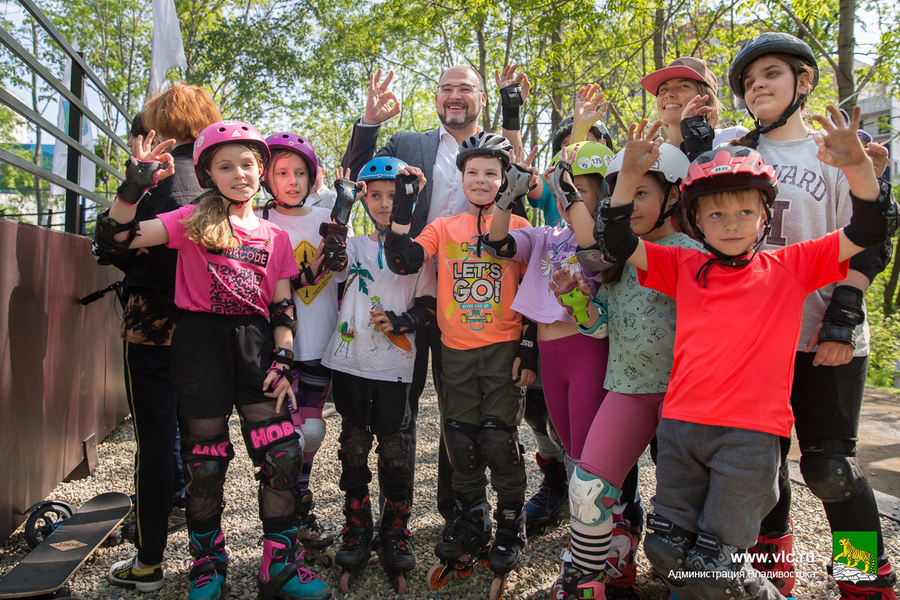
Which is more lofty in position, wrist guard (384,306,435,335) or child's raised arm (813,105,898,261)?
child's raised arm (813,105,898,261)

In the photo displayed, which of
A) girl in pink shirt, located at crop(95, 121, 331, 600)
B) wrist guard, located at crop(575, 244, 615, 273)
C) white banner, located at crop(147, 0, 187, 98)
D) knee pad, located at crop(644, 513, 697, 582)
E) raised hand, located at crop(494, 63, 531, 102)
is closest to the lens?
knee pad, located at crop(644, 513, 697, 582)

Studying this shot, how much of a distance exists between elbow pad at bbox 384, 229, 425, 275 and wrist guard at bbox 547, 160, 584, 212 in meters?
0.73

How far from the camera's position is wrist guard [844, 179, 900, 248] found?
1.83 m

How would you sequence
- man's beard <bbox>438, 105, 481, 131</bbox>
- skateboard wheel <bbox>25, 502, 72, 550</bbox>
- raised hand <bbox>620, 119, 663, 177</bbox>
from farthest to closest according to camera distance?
man's beard <bbox>438, 105, 481, 131</bbox>, skateboard wheel <bbox>25, 502, 72, 550</bbox>, raised hand <bbox>620, 119, 663, 177</bbox>

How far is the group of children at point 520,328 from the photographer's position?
1964 millimetres

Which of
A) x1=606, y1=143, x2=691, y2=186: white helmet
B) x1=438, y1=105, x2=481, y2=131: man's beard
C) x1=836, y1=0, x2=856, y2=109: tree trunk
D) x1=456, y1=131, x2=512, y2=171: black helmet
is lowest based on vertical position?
x1=606, y1=143, x2=691, y2=186: white helmet

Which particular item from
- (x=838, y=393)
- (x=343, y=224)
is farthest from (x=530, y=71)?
(x=838, y=393)

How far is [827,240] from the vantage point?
77.4 inches

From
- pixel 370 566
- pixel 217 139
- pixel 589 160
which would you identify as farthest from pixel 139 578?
pixel 589 160

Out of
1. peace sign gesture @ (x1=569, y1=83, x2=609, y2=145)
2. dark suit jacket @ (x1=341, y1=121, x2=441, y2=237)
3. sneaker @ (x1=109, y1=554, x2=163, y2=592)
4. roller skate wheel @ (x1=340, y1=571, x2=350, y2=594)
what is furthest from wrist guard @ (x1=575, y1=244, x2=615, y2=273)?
sneaker @ (x1=109, y1=554, x2=163, y2=592)

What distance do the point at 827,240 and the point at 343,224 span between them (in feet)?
6.64

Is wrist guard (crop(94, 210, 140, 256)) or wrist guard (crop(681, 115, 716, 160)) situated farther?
wrist guard (crop(681, 115, 716, 160))

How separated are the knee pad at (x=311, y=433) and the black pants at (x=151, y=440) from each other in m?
0.63

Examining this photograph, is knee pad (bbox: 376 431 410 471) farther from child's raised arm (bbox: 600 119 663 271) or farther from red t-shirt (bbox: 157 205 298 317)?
child's raised arm (bbox: 600 119 663 271)
